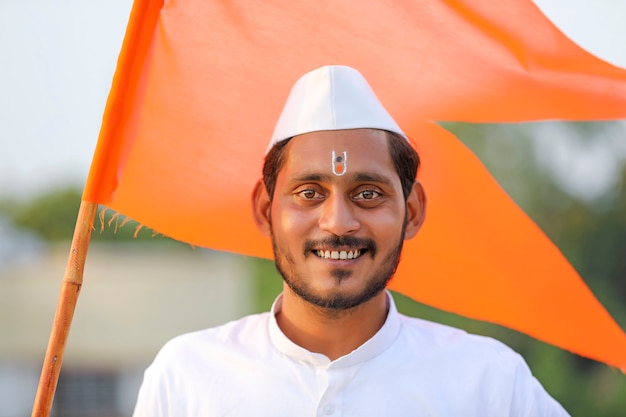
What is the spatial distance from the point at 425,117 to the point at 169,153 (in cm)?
89

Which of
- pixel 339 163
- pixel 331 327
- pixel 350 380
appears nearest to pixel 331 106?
pixel 339 163

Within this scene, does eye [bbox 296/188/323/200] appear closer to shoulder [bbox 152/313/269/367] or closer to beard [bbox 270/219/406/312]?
beard [bbox 270/219/406/312]

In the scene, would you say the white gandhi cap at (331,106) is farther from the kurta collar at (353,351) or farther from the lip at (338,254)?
the kurta collar at (353,351)

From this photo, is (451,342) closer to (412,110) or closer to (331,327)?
(331,327)

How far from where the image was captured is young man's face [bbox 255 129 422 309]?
8.96ft

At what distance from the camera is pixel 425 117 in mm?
3240

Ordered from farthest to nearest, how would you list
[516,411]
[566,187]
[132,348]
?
[566,187] < [132,348] < [516,411]

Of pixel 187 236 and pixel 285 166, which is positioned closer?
pixel 285 166

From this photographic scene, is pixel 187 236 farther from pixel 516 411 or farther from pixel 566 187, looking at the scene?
pixel 566 187

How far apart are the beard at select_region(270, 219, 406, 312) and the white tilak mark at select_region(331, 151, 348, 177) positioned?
0.63 ft

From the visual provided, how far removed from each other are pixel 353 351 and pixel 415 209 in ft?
1.67

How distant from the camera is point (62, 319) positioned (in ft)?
8.79

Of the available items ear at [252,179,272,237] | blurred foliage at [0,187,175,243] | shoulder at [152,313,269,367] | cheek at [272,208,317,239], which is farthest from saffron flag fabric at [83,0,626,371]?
blurred foliage at [0,187,175,243]

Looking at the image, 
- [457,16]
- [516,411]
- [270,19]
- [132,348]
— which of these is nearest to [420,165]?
[457,16]
